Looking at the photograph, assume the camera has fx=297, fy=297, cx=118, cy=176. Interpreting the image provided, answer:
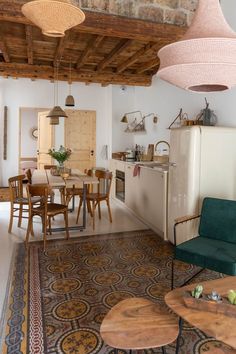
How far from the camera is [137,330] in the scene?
1.52m

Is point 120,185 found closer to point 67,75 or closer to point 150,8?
point 67,75

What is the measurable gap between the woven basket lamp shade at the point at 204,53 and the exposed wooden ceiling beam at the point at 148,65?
414cm

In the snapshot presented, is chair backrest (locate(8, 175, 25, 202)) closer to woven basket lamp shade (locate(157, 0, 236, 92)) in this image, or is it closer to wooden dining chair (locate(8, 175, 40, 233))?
wooden dining chair (locate(8, 175, 40, 233))

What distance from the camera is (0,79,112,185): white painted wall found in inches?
285

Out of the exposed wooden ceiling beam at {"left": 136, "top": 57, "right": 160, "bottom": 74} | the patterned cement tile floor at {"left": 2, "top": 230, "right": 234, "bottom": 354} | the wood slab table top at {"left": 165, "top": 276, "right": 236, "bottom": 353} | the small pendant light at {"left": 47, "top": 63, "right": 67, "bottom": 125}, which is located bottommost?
the patterned cement tile floor at {"left": 2, "top": 230, "right": 234, "bottom": 354}

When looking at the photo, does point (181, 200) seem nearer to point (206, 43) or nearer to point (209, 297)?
point (209, 297)

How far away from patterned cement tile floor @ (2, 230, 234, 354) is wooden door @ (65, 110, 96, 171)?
12.5 feet

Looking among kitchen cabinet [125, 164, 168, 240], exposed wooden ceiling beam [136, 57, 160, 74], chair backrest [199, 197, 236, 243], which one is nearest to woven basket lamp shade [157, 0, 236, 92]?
chair backrest [199, 197, 236, 243]

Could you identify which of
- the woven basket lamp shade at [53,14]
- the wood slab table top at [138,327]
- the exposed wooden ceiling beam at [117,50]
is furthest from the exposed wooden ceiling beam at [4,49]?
the wood slab table top at [138,327]

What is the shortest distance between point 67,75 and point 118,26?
3.08 metres

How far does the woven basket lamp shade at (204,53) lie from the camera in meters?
1.19

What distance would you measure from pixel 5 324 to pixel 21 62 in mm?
5031

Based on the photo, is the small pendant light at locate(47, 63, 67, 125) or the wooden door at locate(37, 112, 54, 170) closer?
the small pendant light at locate(47, 63, 67, 125)

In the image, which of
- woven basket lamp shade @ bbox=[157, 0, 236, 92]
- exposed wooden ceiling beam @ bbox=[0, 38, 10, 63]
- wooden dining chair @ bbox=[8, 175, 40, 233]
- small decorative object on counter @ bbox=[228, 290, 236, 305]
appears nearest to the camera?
woven basket lamp shade @ bbox=[157, 0, 236, 92]
